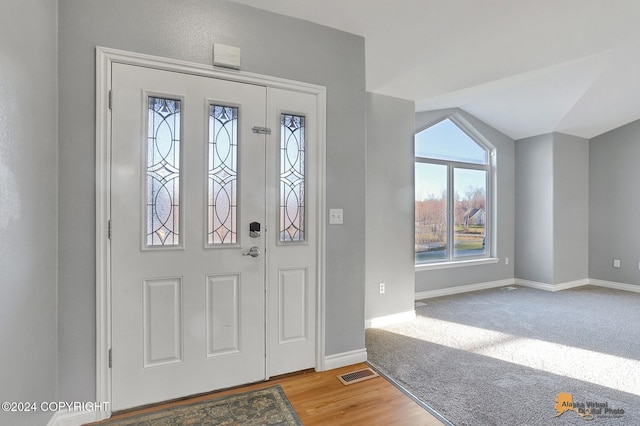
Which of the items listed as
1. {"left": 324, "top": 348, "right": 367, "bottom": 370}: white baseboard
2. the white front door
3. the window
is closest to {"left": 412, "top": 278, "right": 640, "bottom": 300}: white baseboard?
the window

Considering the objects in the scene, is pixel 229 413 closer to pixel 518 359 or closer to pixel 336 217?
pixel 336 217

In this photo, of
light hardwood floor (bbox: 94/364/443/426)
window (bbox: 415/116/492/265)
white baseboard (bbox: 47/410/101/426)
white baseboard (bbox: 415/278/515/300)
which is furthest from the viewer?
window (bbox: 415/116/492/265)

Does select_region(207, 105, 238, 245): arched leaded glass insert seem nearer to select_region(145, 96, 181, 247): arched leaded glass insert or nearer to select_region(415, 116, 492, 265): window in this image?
select_region(145, 96, 181, 247): arched leaded glass insert

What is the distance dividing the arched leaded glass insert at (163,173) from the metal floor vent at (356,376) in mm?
1481

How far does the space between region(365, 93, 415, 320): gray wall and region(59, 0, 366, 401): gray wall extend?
1.01 meters

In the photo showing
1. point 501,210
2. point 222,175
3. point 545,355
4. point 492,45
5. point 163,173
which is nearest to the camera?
point 163,173

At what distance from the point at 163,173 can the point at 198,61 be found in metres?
0.75

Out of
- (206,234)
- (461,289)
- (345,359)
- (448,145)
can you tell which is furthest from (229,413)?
(448,145)

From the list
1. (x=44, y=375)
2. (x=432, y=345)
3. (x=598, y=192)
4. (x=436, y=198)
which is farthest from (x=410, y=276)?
(x=598, y=192)

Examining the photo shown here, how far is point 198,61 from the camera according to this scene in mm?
2037

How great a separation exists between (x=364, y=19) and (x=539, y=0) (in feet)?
3.73

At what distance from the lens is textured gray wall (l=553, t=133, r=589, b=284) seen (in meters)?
5.05

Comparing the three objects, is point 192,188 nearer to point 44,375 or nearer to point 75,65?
point 75,65

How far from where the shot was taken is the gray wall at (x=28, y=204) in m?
1.27
